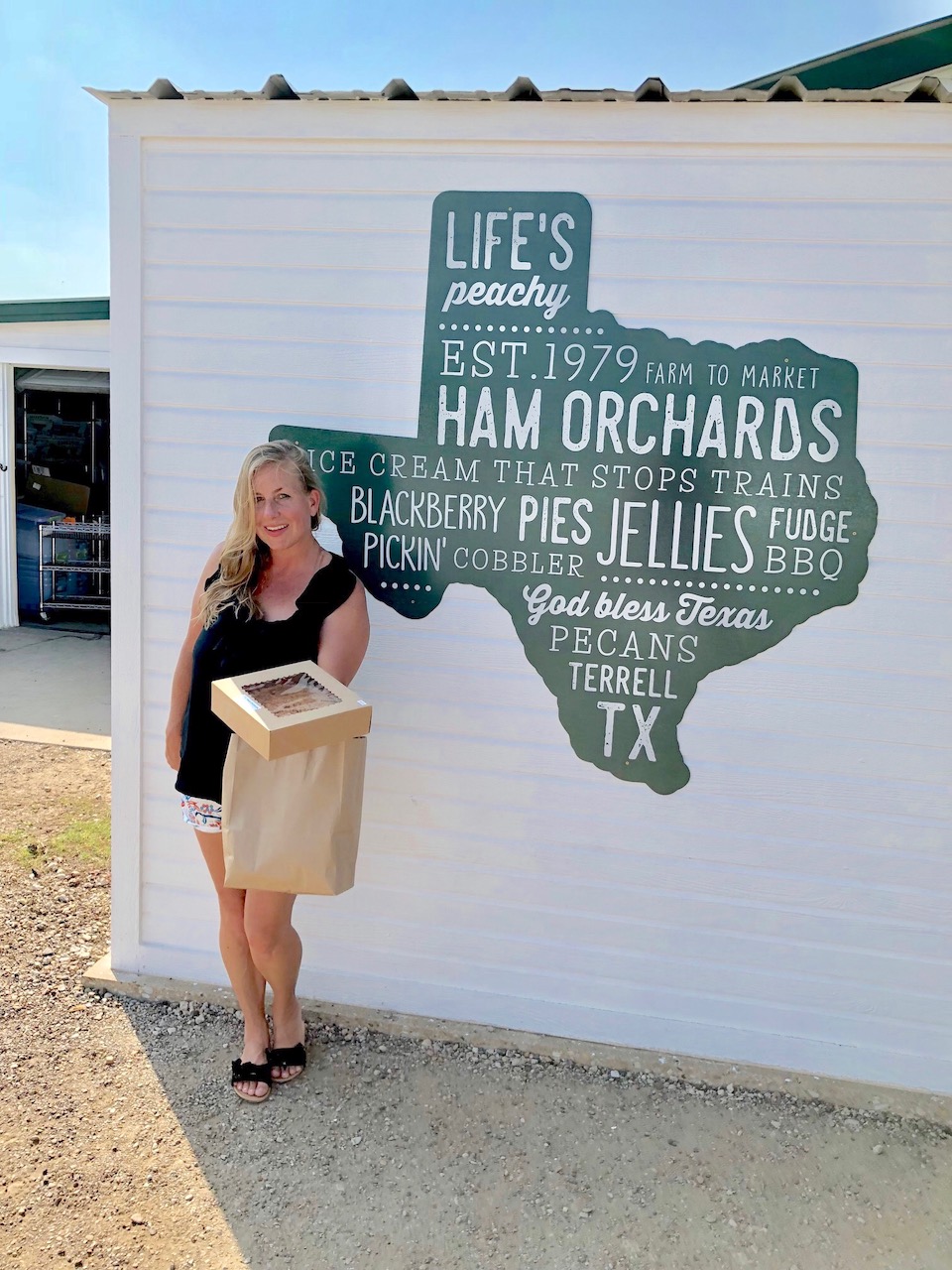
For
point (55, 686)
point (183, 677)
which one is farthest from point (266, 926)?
point (55, 686)

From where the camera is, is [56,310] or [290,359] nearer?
[290,359]

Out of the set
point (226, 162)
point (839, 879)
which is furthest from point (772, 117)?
point (839, 879)

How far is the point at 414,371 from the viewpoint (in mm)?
2785

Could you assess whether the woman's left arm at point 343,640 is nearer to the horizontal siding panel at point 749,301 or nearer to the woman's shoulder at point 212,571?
the woman's shoulder at point 212,571

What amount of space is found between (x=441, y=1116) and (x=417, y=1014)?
43 centimetres

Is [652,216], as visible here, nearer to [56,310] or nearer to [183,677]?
[183,677]

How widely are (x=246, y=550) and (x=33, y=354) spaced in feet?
21.8

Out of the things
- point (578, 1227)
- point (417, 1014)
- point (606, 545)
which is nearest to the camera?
point (578, 1227)

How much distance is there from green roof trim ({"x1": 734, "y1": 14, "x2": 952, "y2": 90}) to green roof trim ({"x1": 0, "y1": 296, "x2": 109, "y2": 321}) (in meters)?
6.04

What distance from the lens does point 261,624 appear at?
2.40 metres

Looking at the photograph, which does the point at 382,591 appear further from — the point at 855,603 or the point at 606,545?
the point at 855,603

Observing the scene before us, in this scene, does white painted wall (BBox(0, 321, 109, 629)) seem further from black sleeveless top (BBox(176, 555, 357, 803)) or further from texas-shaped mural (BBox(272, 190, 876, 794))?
black sleeveless top (BBox(176, 555, 357, 803))

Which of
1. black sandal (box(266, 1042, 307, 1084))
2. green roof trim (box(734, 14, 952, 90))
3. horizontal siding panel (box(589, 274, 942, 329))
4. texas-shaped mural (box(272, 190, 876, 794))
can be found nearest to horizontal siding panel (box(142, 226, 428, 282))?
texas-shaped mural (box(272, 190, 876, 794))

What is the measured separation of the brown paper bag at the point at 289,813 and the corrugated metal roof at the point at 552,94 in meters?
1.88
